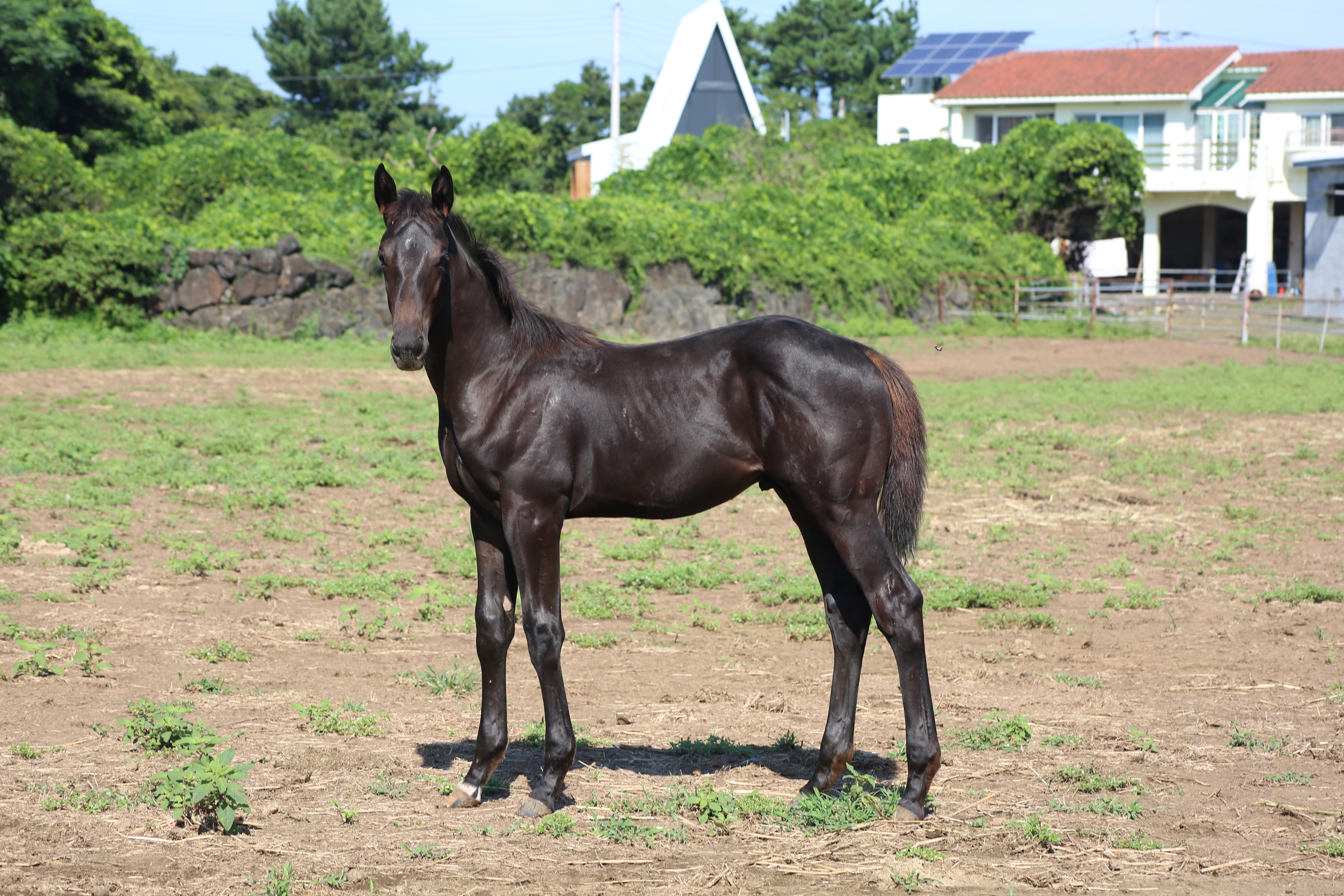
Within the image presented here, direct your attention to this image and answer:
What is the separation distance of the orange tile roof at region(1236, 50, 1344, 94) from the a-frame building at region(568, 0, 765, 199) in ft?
59.1

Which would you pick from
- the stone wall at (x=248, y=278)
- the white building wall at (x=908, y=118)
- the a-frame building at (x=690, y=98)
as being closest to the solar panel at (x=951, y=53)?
the white building wall at (x=908, y=118)

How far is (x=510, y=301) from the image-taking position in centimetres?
479

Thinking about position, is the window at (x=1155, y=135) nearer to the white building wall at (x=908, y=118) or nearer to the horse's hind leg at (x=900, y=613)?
the white building wall at (x=908, y=118)

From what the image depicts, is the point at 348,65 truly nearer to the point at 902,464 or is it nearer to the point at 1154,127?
the point at 1154,127

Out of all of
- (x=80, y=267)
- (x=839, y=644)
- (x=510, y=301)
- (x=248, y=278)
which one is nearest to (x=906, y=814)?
(x=839, y=644)

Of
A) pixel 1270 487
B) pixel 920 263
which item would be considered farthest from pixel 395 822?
pixel 920 263

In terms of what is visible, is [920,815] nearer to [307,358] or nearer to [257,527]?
[257,527]

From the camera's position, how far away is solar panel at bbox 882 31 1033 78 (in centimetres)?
5100

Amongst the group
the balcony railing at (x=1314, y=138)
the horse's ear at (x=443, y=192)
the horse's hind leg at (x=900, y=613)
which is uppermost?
the balcony railing at (x=1314, y=138)

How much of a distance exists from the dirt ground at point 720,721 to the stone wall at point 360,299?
1361 centimetres

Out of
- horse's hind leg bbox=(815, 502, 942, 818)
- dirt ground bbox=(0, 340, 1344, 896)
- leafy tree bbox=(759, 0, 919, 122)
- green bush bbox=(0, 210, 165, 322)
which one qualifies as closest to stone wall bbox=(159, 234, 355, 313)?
green bush bbox=(0, 210, 165, 322)

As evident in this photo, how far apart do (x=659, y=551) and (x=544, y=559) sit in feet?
15.5

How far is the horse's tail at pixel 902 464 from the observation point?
472cm

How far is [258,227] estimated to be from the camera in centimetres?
2392
